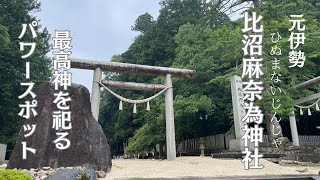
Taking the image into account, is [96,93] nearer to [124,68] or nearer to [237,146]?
[124,68]

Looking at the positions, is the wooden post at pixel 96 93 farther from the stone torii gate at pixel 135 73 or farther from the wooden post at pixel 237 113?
the wooden post at pixel 237 113

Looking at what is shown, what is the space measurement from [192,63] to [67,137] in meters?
10.8

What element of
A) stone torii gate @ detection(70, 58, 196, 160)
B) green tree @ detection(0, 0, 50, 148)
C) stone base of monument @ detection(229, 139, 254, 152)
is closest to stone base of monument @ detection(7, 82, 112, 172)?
stone torii gate @ detection(70, 58, 196, 160)

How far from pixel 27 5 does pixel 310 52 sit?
1949 cm

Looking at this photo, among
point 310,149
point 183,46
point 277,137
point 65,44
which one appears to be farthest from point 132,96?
point 65,44

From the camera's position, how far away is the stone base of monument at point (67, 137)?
7328 mm

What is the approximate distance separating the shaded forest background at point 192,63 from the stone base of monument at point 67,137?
760 centimetres

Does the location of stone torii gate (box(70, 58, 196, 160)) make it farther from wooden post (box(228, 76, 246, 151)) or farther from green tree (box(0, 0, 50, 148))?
green tree (box(0, 0, 50, 148))

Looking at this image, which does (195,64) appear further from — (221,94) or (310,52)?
(310,52)

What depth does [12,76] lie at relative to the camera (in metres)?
20.7

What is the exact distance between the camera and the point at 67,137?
298 inches

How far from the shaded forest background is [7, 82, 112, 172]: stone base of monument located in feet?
24.9

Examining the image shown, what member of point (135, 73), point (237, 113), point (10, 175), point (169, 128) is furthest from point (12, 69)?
point (10, 175)

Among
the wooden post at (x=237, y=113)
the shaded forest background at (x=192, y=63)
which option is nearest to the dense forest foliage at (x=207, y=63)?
the shaded forest background at (x=192, y=63)
